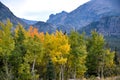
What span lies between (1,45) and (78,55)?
716 inches

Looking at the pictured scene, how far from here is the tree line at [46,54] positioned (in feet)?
184

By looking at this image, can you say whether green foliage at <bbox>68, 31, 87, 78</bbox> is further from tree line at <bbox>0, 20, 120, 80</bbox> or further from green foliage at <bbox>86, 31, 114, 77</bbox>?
green foliage at <bbox>86, 31, 114, 77</bbox>

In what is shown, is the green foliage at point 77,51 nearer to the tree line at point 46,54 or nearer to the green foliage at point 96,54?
the tree line at point 46,54

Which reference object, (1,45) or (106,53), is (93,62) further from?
(1,45)

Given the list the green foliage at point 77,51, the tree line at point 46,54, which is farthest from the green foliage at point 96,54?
the green foliage at point 77,51

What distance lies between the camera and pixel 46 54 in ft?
210

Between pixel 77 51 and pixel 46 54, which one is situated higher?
pixel 77 51

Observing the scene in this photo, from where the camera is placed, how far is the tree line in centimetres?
5600

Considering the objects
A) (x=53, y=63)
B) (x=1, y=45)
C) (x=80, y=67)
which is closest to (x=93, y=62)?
(x=80, y=67)

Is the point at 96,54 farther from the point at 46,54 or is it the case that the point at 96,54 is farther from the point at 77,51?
the point at 46,54

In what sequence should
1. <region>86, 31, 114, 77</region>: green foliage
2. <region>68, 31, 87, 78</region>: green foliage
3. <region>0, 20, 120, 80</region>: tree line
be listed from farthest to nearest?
1. <region>86, 31, 114, 77</region>: green foliage
2. <region>68, 31, 87, 78</region>: green foliage
3. <region>0, 20, 120, 80</region>: tree line

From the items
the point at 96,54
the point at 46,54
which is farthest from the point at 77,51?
the point at 96,54

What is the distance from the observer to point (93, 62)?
7250 cm

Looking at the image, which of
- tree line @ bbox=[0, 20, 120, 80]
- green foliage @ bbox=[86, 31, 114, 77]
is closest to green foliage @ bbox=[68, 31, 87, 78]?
tree line @ bbox=[0, 20, 120, 80]
